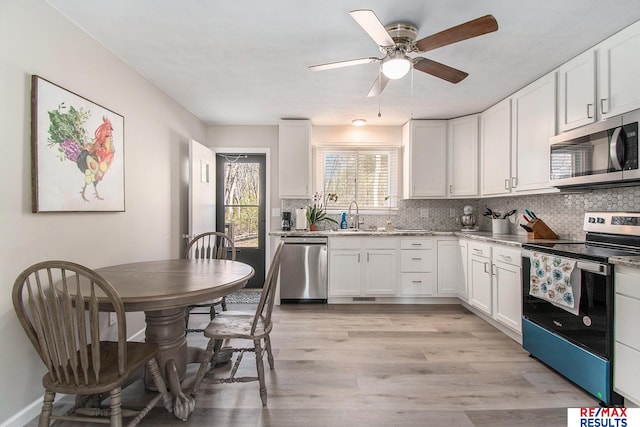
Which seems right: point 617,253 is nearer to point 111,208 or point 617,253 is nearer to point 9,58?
point 111,208

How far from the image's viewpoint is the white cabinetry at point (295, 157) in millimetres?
4148

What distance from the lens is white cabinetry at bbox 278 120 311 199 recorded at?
4148mm

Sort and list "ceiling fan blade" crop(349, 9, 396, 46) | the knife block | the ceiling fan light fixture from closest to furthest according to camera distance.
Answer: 1. "ceiling fan blade" crop(349, 9, 396, 46)
2. the ceiling fan light fixture
3. the knife block

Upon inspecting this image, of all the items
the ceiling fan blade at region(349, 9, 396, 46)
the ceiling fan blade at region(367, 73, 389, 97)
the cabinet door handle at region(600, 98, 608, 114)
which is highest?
the ceiling fan blade at region(349, 9, 396, 46)

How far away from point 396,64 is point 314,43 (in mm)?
666

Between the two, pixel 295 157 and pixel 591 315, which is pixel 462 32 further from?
pixel 295 157

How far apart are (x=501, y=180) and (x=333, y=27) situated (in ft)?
8.05

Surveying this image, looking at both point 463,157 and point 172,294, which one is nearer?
point 172,294

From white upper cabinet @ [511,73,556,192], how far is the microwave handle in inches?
25.7

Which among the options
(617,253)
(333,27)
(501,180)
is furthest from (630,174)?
(333,27)

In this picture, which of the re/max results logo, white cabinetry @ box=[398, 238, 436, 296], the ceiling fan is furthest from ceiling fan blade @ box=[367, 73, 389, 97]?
the re/max results logo

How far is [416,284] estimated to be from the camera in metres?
3.87

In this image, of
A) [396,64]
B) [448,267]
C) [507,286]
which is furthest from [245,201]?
[507,286]

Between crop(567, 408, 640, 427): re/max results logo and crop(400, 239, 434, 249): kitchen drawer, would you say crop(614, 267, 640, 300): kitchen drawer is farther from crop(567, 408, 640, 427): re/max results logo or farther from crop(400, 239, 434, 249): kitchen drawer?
crop(400, 239, 434, 249): kitchen drawer
